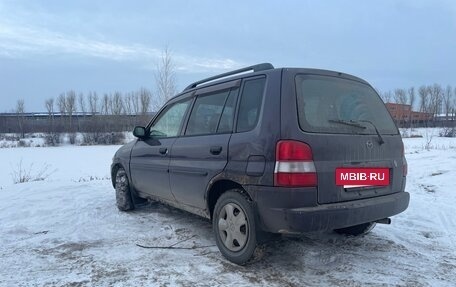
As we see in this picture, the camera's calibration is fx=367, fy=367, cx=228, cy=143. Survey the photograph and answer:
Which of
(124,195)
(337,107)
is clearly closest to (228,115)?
(337,107)

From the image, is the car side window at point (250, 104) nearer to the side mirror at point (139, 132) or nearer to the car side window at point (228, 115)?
the car side window at point (228, 115)

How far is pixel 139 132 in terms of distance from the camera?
201 inches

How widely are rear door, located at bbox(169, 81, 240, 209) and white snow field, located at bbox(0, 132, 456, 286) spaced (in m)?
0.65

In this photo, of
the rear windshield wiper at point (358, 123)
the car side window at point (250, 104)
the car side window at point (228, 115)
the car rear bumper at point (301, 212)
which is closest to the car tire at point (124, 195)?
the car side window at point (228, 115)

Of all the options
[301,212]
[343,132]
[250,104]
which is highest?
[250,104]

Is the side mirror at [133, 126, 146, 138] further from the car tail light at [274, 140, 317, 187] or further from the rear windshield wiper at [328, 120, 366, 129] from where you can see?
the rear windshield wiper at [328, 120, 366, 129]

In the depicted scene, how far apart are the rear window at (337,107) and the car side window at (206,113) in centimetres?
94

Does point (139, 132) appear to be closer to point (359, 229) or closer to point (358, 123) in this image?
point (358, 123)

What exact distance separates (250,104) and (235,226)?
1.16 meters

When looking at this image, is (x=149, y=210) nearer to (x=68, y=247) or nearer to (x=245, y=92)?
(x=68, y=247)

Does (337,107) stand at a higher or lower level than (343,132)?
higher

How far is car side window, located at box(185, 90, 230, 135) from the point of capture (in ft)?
12.8

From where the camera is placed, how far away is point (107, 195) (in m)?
6.88

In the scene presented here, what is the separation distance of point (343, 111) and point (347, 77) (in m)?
0.50
